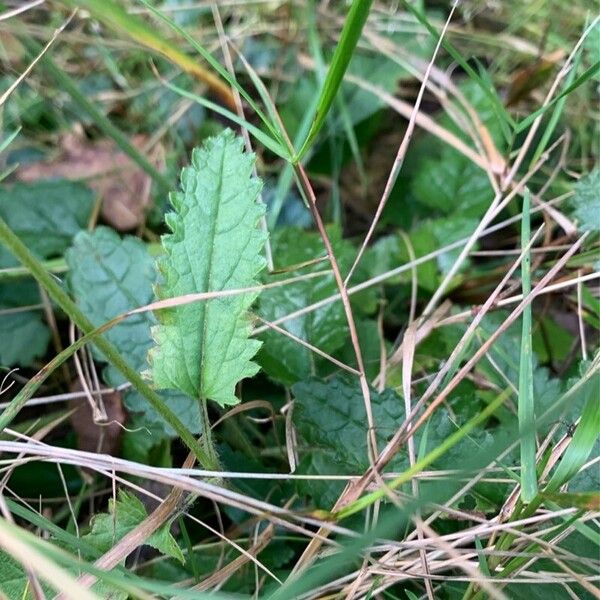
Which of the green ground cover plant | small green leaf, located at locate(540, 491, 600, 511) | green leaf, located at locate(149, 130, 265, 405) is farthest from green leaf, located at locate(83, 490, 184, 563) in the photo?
small green leaf, located at locate(540, 491, 600, 511)

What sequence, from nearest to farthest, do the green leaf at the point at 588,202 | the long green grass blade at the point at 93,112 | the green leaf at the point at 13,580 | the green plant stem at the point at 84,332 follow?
1. the green plant stem at the point at 84,332
2. the green leaf at the point at 13,580
3. the green leaf at the point at 588,202
4. the long green grass blade at the point at 93,112

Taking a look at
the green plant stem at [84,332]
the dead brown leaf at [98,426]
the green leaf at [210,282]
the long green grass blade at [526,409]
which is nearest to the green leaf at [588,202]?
the long green grass blade at [526,409]

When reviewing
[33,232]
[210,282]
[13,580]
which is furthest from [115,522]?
[33,232]

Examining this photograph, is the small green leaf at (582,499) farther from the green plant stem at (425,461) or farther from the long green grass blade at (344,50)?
the long green grass blade at (344,50)

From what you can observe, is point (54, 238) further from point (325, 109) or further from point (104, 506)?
point (325, 109)

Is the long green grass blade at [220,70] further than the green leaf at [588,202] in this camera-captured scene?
No

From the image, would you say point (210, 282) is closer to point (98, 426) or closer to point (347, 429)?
point (347, 429)

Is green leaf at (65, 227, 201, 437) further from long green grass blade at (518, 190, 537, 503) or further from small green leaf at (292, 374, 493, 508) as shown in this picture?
long green grass blade at (518, 190, 537, 503)
